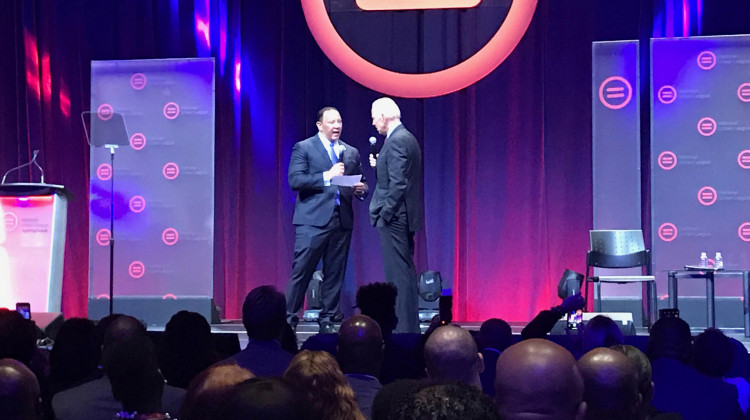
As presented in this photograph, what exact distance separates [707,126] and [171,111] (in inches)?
173

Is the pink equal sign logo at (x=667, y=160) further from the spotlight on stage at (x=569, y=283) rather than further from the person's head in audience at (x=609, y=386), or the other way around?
the person's head in audience at (x=609, y=386)

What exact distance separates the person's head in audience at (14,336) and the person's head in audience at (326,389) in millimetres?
1354

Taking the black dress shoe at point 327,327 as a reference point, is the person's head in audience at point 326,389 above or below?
above

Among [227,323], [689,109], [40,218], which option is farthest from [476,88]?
[40,218]

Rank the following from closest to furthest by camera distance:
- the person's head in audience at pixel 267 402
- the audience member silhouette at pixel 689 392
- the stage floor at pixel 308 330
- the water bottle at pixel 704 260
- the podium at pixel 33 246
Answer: the person's head in audience at pixel 267 402, the audience member silhouette at pixel 689 392, the stage floor at pixel 308 330, the podium at pixel 33 246, the water bottle at pixel 704 260

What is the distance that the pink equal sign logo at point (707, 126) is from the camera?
7543 millimetres

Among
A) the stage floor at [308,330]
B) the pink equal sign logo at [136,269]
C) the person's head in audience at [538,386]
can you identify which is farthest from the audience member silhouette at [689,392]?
the pink equal sign logo at [136,269]

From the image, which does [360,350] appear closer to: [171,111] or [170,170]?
[170,170]

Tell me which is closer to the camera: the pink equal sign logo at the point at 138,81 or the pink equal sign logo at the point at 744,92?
the pink equal sign logo at the point at 744,92

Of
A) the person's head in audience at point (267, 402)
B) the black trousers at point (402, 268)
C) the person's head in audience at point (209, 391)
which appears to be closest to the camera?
the person's head in audience at point (267, 402)

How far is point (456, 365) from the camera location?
262cm

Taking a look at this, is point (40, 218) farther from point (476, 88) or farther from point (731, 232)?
point (731, 232)

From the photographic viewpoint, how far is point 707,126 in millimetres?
7551

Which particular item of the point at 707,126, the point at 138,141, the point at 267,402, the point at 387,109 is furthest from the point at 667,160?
the point at 267,402
